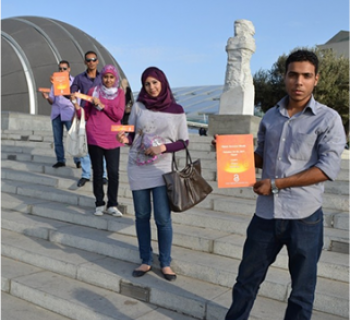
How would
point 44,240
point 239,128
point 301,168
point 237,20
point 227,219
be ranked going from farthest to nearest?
point 237,20 < point 239,128 < point 44,240 < point 227,219 < point 301,168

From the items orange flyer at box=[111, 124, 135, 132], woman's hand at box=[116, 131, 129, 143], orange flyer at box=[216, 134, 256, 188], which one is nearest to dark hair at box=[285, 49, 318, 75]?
orange flyer at box=[216, 134, 256, 188]

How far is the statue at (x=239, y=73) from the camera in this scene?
1001cm

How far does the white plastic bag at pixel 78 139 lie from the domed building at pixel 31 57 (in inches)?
398

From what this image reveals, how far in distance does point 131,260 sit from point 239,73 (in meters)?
7.11

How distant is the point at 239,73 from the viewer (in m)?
10.2

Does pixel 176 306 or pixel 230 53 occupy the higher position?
pixel 230 53

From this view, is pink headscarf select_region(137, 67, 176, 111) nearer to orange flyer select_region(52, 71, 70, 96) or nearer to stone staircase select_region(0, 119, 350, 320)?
stone staircase select_region(0, 119, 350, 320)

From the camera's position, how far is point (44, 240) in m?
4.84

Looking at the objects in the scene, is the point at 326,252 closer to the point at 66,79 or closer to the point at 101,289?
the point at 101,289

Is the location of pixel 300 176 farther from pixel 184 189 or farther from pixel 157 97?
pixel 157 97

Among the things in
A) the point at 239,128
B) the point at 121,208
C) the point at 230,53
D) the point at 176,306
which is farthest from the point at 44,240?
the point at 230,53

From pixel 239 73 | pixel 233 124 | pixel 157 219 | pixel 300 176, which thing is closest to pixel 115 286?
pixel 157 219

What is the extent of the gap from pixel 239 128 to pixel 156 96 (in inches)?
244

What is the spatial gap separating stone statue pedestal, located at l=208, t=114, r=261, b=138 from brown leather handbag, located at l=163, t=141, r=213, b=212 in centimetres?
612
